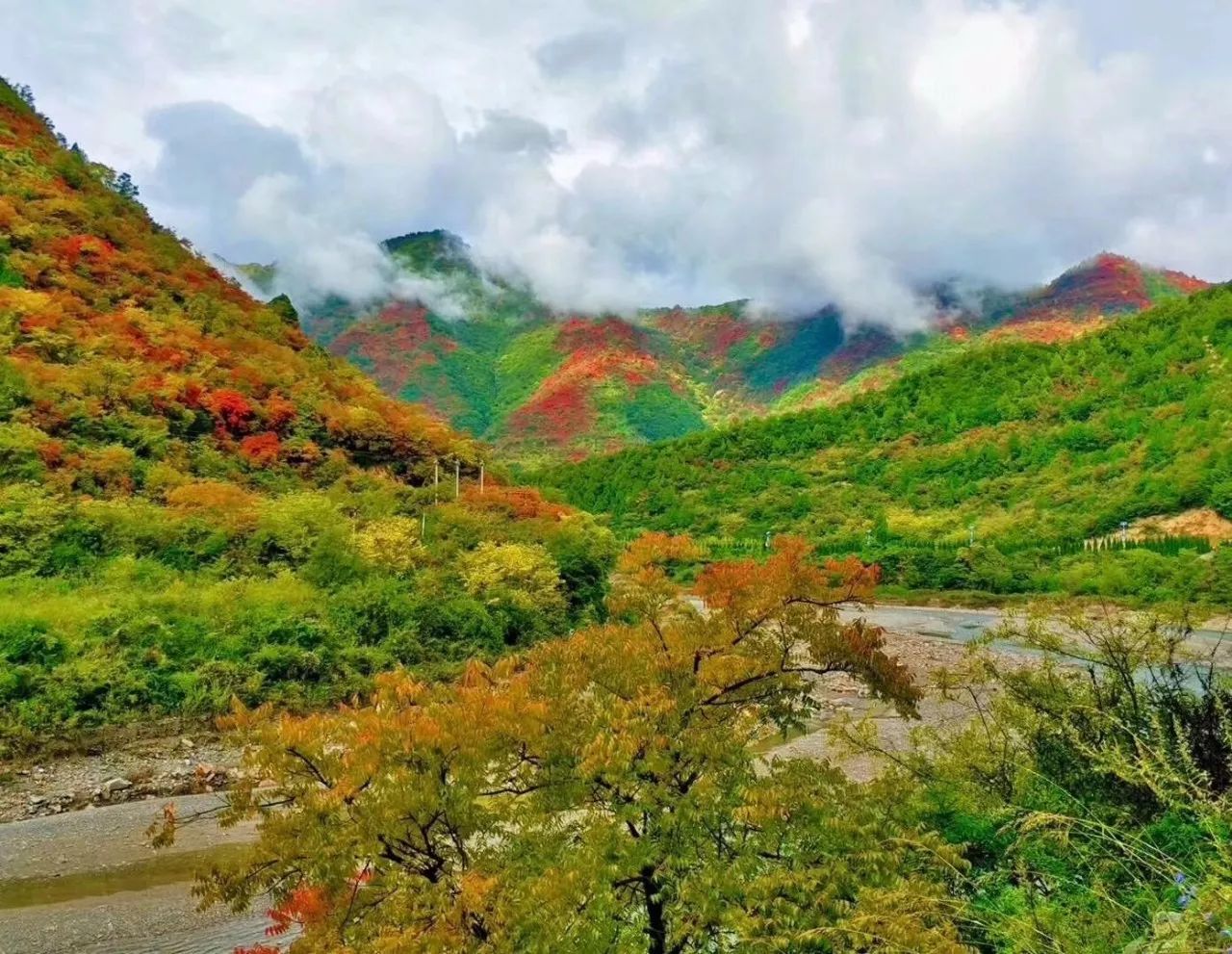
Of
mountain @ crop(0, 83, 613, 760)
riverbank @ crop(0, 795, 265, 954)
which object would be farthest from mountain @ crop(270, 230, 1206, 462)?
riverbank @ crop(0, 795, 265, 954)

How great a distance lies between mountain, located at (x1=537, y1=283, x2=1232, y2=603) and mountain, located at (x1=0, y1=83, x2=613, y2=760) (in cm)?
3238

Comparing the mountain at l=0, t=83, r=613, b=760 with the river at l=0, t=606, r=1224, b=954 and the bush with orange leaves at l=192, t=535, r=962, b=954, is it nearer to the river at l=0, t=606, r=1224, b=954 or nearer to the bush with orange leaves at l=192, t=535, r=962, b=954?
the river at l=0, t=606, r=1224, b=954

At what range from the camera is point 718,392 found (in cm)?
14212

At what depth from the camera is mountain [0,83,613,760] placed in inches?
731

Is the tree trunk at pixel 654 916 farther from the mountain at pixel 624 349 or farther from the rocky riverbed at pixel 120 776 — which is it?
the mountain at pixel 624 349

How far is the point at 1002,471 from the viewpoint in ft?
233

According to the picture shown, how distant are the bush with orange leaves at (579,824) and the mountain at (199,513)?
14.7m

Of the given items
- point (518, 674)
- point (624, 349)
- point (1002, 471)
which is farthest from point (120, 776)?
point (624, 349)

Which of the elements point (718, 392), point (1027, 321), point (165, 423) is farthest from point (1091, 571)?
point (718, 392)

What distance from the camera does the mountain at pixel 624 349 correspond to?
12044cm

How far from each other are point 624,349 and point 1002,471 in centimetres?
7839

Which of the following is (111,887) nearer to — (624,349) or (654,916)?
(654,916)

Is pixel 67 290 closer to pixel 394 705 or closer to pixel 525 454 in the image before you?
pixel 394 705

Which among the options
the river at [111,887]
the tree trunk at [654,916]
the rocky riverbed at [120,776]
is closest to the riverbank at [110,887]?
the river at [111,887]
